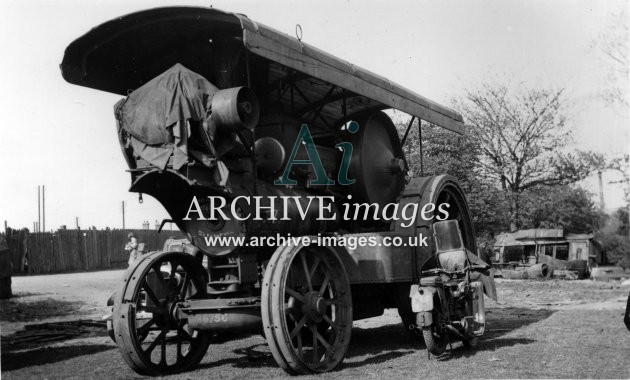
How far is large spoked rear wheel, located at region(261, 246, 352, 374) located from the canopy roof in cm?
207

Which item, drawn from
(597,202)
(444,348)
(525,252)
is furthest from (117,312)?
(597,202)

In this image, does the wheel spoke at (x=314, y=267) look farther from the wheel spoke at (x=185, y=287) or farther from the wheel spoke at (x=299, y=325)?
the wheel spoke at (x=185, y=287)

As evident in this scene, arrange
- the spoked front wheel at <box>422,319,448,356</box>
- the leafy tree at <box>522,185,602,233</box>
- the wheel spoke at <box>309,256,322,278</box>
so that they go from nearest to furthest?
1. the wheel spoke at <box>309,256,322,278</box>
2. the spoked front wheel at <box>422,319,448,356</box>
3. the leafy tree at <box>522,185,602,233</box>

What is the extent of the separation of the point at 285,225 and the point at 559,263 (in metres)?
19.8

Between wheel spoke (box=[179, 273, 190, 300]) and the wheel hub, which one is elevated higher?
wheel spoke (box=[179, 273, 190, 300])

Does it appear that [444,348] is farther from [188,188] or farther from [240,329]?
[188,188]

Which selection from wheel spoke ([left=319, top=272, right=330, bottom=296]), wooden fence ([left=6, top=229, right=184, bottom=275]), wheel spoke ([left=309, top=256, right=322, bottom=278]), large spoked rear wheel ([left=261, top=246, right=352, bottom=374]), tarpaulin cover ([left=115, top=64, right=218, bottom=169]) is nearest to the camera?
large spoked rear wheel ([left=261, top=246, right=352, bottom=374])

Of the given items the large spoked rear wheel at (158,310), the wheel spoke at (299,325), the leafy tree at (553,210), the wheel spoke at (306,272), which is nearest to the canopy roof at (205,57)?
the wheel spoke at (306,272)

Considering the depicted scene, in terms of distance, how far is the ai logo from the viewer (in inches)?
311

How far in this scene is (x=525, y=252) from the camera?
87.5 ft

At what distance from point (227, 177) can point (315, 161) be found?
2050mm

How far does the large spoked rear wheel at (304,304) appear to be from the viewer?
20.6ft

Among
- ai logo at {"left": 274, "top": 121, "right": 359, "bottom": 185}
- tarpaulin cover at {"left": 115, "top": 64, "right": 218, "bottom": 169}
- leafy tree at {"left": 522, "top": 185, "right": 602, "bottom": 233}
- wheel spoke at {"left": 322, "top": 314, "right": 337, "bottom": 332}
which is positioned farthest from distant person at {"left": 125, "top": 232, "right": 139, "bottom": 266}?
leafy tree at {"left": 522, "top": 185, "right": 602, "bottom": 233}

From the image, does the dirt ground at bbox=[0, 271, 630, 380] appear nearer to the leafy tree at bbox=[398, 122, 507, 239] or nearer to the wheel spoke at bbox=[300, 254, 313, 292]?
the wheel spoke at bbox=[300, 254, 313, 292]
